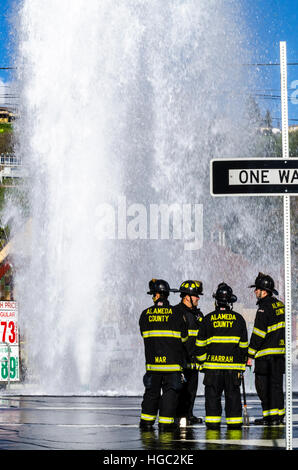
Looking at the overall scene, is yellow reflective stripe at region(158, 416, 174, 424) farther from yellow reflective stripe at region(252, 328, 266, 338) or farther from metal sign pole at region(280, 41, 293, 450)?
metal sign pole at region(280, 41, 293, 450)

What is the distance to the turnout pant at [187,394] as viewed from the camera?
44.0 ft

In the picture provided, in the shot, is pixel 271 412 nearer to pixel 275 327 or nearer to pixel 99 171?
pixel 275 327

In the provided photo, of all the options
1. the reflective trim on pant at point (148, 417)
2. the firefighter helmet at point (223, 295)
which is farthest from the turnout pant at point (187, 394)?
the firefighter helmet at point (223, 295)

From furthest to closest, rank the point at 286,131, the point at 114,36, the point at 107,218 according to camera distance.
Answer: the point at 114,36 → the point at 107,218 → the point at 286,131

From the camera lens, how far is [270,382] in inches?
534

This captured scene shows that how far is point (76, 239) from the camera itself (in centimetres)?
2103

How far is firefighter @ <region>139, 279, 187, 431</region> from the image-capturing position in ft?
41.1

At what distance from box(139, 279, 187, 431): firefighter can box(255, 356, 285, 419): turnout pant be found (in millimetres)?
1310

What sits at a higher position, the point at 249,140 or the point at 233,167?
the point at 249,140

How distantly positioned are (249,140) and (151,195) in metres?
12.2

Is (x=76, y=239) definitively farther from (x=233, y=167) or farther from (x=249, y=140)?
(x=249, y=140)

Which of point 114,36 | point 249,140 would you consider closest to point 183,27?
point 114,36

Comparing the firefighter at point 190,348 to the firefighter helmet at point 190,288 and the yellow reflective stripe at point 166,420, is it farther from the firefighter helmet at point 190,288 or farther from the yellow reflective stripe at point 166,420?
the yellow reflective stripe at point 166,420

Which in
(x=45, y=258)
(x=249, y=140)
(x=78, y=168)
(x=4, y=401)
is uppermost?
(x=249, y=140)
